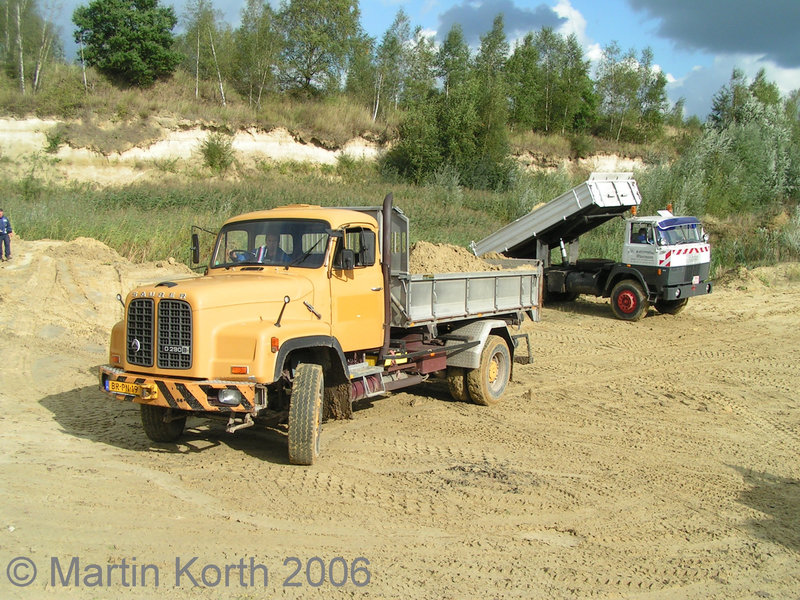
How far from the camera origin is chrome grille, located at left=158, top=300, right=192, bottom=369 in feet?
19.1

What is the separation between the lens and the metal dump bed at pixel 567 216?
656 inches

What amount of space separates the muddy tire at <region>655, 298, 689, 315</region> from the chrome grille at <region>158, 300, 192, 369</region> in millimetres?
14441

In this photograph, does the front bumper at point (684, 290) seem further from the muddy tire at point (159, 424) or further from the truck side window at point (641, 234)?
the muddy tire at point (159, 424)

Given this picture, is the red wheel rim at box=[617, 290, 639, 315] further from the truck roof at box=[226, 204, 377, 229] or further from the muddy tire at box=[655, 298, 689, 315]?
the truck roof at box=[226, 204, 377, 229]

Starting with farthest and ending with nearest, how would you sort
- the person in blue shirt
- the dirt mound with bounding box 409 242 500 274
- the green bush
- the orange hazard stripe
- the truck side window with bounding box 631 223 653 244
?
the green bush < the truck side window with bounding box 631 223 653 244 < the person in blue shirt < the dirt mound with bounding box 409 242 500 274 < the orange hazard stripe

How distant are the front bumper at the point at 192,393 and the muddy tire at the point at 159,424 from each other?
0.72 metres

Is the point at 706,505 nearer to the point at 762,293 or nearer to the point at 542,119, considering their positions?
the point at 762,293

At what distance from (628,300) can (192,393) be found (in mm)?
13488

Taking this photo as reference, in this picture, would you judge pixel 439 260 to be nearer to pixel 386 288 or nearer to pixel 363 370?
pixel 386 288

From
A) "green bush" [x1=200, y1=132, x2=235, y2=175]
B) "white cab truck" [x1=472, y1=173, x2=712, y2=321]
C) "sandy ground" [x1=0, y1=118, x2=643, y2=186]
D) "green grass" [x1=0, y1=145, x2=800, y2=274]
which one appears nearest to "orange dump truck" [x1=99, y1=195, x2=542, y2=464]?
"white cab truck" [x1=472, y1=173, x2=712, y2=321]

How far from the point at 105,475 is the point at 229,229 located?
2951 millimetres

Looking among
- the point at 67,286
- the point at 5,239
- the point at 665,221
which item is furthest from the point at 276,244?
the point at 665,221

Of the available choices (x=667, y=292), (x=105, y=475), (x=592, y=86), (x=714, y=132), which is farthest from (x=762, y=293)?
(x=592, y=86)

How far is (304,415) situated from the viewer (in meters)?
5.97
